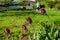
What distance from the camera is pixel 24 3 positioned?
38219mm

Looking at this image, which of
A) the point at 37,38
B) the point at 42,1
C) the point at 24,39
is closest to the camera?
the point at 37,38

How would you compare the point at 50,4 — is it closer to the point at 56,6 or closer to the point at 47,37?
the point at 56,6

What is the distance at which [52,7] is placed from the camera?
31.1m

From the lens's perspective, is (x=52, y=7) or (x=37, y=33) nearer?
(x=37, y=33)

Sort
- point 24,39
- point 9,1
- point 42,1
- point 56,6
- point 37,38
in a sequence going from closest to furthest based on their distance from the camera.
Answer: point 37,38 < point 24,39 < point 56,6 < point 42,1 < point 9,1

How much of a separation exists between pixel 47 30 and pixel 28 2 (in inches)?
1405

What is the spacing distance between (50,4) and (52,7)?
46cm

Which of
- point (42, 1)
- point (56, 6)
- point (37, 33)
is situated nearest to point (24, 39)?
point (37, 33)

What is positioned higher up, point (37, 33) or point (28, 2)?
point (37, 33)

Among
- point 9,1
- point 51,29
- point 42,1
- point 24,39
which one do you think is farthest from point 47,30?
point 9,1

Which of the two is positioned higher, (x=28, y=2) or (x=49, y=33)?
(x=49, y=33)

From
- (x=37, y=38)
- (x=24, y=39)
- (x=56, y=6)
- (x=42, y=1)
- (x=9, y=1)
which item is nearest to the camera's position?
(x=37, y=38)

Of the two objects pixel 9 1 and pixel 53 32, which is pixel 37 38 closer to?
pixel 53 32

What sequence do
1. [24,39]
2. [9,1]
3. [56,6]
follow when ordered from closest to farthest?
[24,39], [56,6], [9,1]
